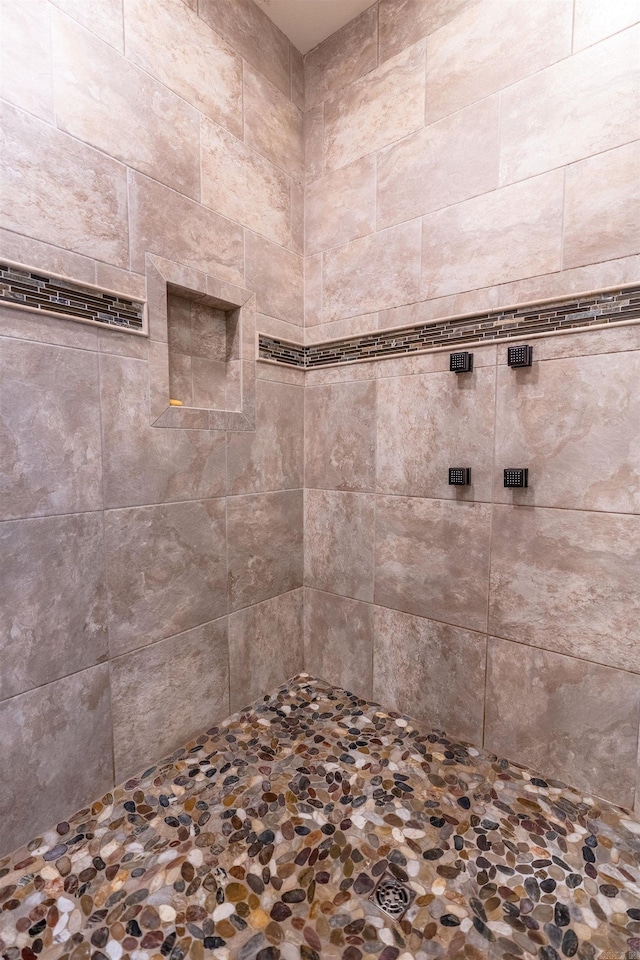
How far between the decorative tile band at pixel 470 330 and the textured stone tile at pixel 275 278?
5.5 inches

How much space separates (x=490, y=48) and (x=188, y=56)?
1.04 meters

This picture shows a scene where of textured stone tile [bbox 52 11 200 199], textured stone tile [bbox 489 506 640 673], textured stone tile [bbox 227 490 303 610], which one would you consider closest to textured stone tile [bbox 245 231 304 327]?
textured stone tile [bbox 52 11 200 199]

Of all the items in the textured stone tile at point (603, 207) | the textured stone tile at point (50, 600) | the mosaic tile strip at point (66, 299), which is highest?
the textured stone tile at point (603, 207)

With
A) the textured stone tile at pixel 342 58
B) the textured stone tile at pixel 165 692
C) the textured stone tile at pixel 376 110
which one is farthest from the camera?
the textured stone tile at pixel 342 58

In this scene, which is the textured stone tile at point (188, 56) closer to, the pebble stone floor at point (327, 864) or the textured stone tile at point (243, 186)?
the textured stone tile at point (243, 186)

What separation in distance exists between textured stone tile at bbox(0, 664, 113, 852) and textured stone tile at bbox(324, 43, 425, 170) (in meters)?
2.23

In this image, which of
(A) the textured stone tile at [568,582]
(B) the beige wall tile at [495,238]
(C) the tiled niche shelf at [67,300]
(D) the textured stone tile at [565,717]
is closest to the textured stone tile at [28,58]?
(C) the tiled niche shelf at [67,300]

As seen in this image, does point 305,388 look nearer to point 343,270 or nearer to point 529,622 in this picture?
point 343,270

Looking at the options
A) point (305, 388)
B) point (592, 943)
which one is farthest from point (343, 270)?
point (592, 943)

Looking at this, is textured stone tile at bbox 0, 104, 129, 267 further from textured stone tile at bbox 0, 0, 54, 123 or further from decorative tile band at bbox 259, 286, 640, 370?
decorative tile band at bbox 259, 286, 640, 370

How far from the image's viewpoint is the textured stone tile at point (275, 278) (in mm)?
1795

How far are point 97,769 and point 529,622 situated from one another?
58.3 inches

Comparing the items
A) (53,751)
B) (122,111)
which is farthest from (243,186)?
(53,751)

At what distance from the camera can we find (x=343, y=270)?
1.91 meters
